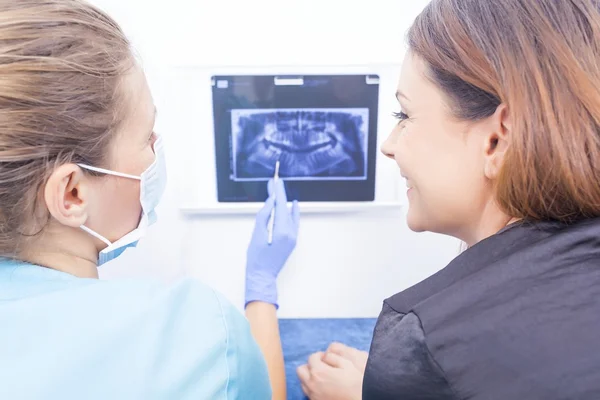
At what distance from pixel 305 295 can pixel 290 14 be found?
0.77m

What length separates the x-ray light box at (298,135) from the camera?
46.2 inches

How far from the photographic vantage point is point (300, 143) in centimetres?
121

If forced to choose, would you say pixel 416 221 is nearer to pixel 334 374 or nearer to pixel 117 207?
pixel 334 374

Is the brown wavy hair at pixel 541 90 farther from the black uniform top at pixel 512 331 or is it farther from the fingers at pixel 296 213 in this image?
the fingers at pixel 296 213

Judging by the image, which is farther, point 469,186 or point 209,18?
point 209,18

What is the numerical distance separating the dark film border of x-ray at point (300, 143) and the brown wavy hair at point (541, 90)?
47 centimetres

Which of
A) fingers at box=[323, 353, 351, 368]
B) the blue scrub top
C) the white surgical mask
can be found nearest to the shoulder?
the blue scrub top

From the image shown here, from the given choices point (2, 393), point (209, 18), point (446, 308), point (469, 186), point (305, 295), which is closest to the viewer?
point (2, 393)

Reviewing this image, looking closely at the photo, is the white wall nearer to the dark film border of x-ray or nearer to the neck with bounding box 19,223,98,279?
the dark film border of x-ray

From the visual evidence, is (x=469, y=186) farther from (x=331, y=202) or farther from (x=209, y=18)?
(x=209, y=18)

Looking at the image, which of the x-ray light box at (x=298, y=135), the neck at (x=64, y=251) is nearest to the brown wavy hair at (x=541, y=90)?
the x-ray light box at (x=298, y=135)

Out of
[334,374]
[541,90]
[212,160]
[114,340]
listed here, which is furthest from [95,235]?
[541,90]

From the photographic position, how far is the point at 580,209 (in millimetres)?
699

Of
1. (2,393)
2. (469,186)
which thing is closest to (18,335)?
(2,393)
